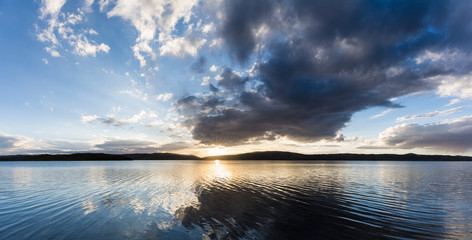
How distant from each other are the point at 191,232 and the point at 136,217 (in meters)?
6.66

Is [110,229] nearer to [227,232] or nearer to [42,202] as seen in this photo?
[227,232]

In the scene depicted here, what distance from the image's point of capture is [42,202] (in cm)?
2220

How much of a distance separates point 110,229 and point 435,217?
1068 inches

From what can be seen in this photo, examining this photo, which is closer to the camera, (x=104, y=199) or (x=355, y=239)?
(x=355, y=239)

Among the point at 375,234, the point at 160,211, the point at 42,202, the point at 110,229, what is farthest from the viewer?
the point at 42,202

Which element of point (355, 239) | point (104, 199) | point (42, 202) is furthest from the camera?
point (104, 199)

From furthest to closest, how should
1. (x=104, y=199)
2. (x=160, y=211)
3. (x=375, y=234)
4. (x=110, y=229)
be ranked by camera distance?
(x=104, y=199) → (x=160, y=211) → (x=110, y=229) → (x=375, y=234)

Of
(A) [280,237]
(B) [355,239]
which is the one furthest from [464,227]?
(A) [280,237]

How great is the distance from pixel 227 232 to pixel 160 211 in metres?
8.75

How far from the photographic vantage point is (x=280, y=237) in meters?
12.7

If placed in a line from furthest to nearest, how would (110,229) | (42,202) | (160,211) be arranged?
1. (42,202)
2. (160,211)
3. (110,229)

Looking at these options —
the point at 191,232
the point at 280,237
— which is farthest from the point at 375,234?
the point at 191,232

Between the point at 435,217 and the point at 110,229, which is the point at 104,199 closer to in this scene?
the point at 110,229

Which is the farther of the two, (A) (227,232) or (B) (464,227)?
(B) (464,227)
